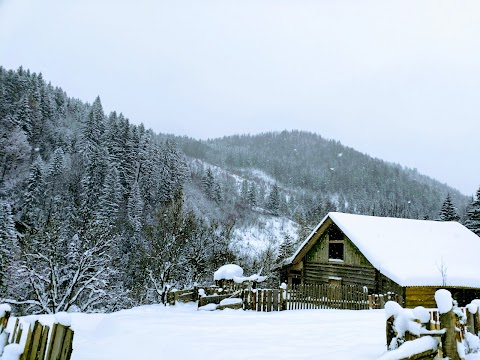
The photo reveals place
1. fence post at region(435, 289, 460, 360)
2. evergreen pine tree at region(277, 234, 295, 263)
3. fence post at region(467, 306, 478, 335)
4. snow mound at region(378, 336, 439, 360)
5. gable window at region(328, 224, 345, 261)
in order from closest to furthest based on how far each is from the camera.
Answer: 1. snow mound at region(378, 336, 439, 360)
2. fence post at region(435, 289, 460, 360)
3. fence post at region(467, 306, 478, 335)
4. gable window at region(328, 224, 345, 261)
5. evergreen pine tree at region(277, 234, 295, 263)

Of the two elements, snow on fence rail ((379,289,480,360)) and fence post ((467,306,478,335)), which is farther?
fence post ((467,306,478,335))

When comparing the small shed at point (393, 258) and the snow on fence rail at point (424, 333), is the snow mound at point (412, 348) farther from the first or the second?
the small shed at point (393, 258)

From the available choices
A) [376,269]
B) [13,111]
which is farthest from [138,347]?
[13,111]

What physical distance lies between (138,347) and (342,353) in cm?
418

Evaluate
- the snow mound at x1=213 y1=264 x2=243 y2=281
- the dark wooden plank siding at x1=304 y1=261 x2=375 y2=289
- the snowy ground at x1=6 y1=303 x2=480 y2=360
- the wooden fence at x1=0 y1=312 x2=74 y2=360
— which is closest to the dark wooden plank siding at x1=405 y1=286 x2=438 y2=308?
the dark wooden plank siding at x1=304 y1=261 x2=375 y2=289

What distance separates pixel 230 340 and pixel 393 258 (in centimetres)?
1774

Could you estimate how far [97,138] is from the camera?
84000mm

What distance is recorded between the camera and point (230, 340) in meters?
8.69

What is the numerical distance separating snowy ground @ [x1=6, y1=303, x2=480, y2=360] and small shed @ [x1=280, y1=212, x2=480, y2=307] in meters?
12.3

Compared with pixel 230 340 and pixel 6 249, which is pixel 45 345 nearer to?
pixel 230 340

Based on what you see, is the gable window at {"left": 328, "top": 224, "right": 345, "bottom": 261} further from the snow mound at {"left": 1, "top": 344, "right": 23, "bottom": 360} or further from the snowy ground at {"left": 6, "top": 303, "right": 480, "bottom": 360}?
the snow mound at {"left": 1, "top": 344, "right": 23, "bottom": 360}

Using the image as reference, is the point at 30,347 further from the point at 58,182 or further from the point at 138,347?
the point at 58,182

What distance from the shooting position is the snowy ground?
7.30 meters

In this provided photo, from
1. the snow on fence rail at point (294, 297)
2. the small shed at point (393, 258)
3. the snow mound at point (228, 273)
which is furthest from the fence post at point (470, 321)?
the small shed at point (393, 258)
